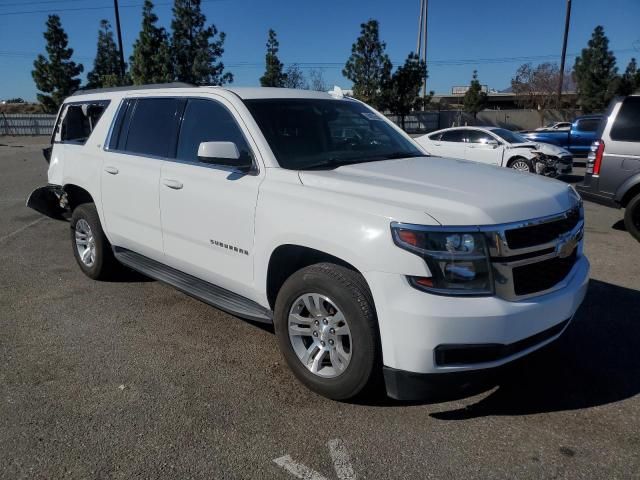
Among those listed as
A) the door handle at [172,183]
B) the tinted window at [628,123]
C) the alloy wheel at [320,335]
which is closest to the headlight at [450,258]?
the alloy wheel at [320,335]

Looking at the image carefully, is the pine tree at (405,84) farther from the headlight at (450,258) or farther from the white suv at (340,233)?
the headlight at (450,258)

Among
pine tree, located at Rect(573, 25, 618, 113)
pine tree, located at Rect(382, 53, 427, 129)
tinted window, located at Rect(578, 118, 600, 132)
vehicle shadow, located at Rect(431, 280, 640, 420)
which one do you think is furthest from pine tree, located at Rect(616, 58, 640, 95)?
vehicle shadow, located at Rect(431, 280, 640, 420)

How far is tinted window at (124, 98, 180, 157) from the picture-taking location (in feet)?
14.3

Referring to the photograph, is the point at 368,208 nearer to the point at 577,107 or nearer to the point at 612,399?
the point at 612,399

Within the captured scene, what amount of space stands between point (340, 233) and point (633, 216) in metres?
6.12

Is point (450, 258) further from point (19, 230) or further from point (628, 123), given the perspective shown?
point (19, 230)

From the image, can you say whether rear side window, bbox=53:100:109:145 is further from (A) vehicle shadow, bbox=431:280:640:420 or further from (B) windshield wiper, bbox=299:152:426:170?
(A) vehicle shadow, bbox=431:280:640:420

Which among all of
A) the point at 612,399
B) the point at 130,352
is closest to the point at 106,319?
the point at 130,352

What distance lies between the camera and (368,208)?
9.57ft

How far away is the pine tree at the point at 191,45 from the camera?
1341 inches

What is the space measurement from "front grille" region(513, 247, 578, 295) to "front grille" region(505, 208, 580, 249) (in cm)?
12

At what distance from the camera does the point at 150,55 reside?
32.3 meters

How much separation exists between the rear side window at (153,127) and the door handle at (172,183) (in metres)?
0.24

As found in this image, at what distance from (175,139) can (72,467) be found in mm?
2533
